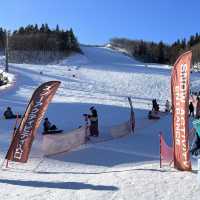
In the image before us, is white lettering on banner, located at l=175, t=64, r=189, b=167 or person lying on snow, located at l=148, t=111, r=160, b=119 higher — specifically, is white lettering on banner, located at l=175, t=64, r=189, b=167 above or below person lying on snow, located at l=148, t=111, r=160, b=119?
above

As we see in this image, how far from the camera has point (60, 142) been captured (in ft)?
61.8

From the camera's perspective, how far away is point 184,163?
1367cm

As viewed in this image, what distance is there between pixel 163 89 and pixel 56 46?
5438 cm

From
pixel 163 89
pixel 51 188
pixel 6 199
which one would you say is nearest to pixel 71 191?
pixel 51 188

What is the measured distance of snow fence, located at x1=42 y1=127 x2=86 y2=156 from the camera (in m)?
18.5

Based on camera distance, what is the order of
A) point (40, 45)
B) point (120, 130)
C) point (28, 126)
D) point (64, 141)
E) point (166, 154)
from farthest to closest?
point (40, 45) → point (120, 130) → point (64, 141) → point (28, 126) → point (166, 154)

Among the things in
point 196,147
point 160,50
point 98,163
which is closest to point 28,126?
point 98,163

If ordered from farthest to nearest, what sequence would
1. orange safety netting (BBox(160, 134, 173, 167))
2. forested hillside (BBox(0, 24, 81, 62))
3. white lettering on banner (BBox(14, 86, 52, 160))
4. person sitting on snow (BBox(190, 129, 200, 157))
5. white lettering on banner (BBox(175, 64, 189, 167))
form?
forested hillside (BBox(0, 24, 81, 62))
white lettering on banner (BBox(14, 86, 52, 160))
orange safety netting (BBox(160, 134, 173, 167))
person sitting on snow (BBox(190, 129, 200, 157))
white lettering on banner (BBox(175, 64, 189, 167))

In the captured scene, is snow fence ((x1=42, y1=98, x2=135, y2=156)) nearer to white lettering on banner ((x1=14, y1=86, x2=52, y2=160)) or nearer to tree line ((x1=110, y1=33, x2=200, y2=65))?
white lettering on banner ((x1=14, y1=86, x2=52, y2=160))

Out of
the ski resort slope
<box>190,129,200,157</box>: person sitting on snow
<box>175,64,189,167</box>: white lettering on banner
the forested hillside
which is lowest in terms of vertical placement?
the ski resort slope


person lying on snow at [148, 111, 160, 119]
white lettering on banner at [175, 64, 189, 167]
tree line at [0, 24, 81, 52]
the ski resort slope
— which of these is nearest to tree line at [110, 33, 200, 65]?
tree line at [0, 24, 81, 52]

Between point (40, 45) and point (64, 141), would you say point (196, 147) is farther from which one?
point (40, 45)

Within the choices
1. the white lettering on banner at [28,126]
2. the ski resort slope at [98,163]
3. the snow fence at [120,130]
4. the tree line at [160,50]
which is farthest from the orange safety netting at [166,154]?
the tree line at [160,50]

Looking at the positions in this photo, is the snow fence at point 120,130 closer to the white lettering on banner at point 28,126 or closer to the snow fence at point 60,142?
the snow fence at point 60,142
